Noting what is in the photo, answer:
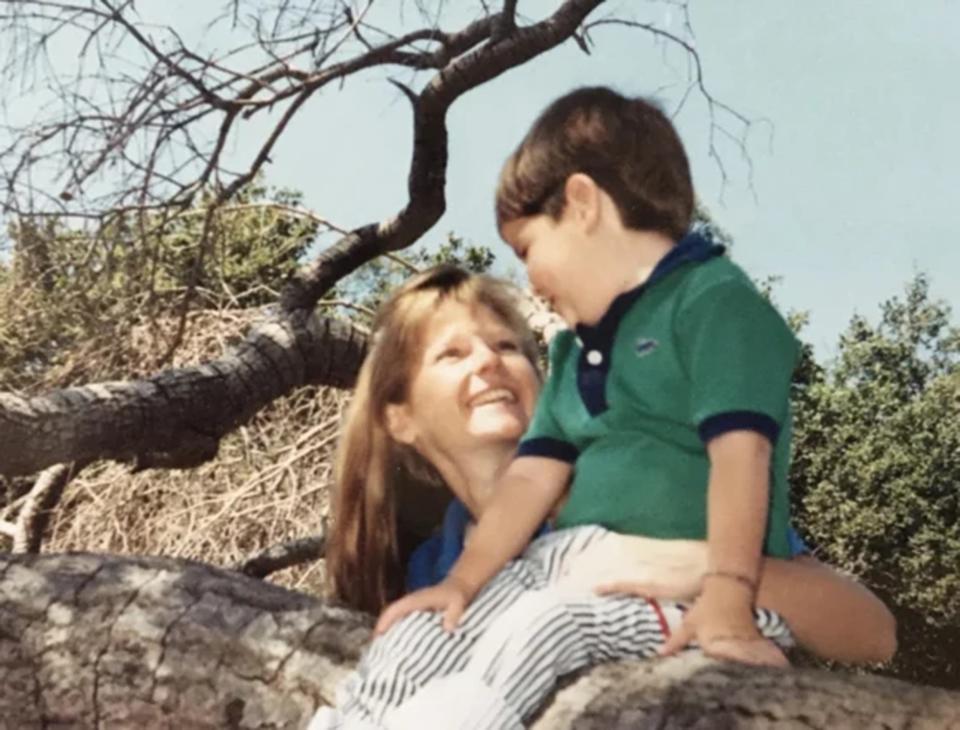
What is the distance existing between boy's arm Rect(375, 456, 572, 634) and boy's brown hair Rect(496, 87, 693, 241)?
330 millimetres

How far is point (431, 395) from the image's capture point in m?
2.21

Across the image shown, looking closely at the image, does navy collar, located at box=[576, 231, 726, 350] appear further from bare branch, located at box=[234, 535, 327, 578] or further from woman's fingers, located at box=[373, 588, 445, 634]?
bare branch, located at box=[234, 535, 327, 578]

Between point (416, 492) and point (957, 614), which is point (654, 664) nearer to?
point (416, 492)

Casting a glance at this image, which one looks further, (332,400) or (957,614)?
(957,614)

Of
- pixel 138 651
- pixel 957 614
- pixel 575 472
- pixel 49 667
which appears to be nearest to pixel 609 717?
pixel 575 472

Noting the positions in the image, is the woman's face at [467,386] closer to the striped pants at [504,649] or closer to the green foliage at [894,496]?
the striped pants at [504,649]

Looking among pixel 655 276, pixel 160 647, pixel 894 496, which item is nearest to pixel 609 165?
pixel 655 276

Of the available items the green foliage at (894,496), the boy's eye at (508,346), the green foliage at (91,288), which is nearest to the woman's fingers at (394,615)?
the boy's eye at (508,346)

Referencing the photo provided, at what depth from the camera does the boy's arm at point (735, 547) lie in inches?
63.1

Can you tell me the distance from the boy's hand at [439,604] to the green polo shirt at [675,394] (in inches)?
6.6

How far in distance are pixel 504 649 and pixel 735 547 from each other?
272 millimetres

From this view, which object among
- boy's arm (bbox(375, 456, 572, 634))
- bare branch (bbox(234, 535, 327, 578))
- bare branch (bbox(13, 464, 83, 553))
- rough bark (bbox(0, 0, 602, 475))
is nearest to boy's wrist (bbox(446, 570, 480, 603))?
boy's arm (bbox(375, 456, 572, 634))

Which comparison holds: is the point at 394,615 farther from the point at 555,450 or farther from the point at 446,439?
the point at 446,439

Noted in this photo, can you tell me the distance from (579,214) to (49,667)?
1.00 m
